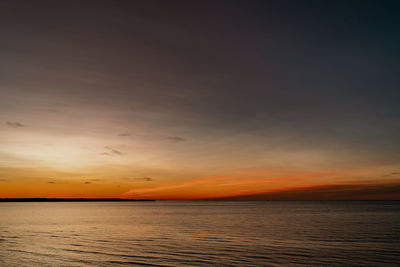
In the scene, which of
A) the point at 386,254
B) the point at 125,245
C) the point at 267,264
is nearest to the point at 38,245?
A: the point at 125,245

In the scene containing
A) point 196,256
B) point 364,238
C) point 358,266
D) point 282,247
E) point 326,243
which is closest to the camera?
point 358,266

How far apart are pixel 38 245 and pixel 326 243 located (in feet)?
136

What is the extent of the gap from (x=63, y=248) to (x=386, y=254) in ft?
134

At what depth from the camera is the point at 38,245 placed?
4491 cm

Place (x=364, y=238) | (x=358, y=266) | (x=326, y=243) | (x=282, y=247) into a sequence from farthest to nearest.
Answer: (x=364, y=238) → (x=326, y=243) → (x=282, y=247) → (x=358, y=266)

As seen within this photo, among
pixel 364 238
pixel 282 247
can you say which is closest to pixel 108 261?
pixel 282 247

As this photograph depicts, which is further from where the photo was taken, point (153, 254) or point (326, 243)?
point (326, 243)

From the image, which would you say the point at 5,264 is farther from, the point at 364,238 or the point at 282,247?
the point at 364,238

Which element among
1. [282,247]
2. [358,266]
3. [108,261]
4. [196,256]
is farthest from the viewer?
[282,247]

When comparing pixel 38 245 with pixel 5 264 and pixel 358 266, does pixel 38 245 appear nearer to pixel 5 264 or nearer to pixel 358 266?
pixel 5 264

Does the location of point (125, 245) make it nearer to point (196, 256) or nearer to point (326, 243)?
point (196, 256)

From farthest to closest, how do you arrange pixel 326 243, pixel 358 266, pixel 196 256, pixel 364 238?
1. pixel 364 238
2. pixel 326 243
3. pixel 196 256
4. pixel 358 266

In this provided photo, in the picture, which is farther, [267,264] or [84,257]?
[84,257]

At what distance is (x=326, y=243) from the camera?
145 feet
